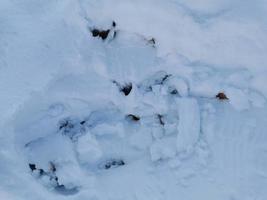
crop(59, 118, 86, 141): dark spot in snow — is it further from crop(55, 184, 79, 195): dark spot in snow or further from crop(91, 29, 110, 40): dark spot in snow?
crop(91, 29, 110, 40): dark spot in snow

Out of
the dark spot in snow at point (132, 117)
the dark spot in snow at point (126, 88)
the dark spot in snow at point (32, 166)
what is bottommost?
the dark spot in snow at point (32, 166)

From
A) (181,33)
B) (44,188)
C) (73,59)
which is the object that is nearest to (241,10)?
(181,33)

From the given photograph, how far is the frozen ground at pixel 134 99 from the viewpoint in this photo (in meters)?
1.42

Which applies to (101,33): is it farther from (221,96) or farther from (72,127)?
(221,96)

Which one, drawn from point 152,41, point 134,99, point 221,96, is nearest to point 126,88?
point 134,99

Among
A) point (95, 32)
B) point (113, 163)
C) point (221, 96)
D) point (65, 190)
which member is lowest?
point (65, 190)

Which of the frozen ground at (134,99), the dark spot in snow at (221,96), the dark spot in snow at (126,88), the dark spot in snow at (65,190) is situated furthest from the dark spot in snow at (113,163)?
the dark spot in snow at (221,96)

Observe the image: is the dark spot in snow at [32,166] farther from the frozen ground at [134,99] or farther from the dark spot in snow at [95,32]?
the dark spot in snow at [95,32]

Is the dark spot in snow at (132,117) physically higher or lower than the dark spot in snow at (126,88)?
lower

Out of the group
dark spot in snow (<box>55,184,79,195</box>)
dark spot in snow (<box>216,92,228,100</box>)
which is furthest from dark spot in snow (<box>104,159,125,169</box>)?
dark spot in snow (<box>216,92,228,100</box>)

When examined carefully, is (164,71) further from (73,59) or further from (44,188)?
(44,188)

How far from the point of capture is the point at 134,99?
1.52 metres

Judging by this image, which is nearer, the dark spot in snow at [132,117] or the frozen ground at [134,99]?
the frozen ground at [134,99]

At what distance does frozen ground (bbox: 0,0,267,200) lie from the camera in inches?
56.1
